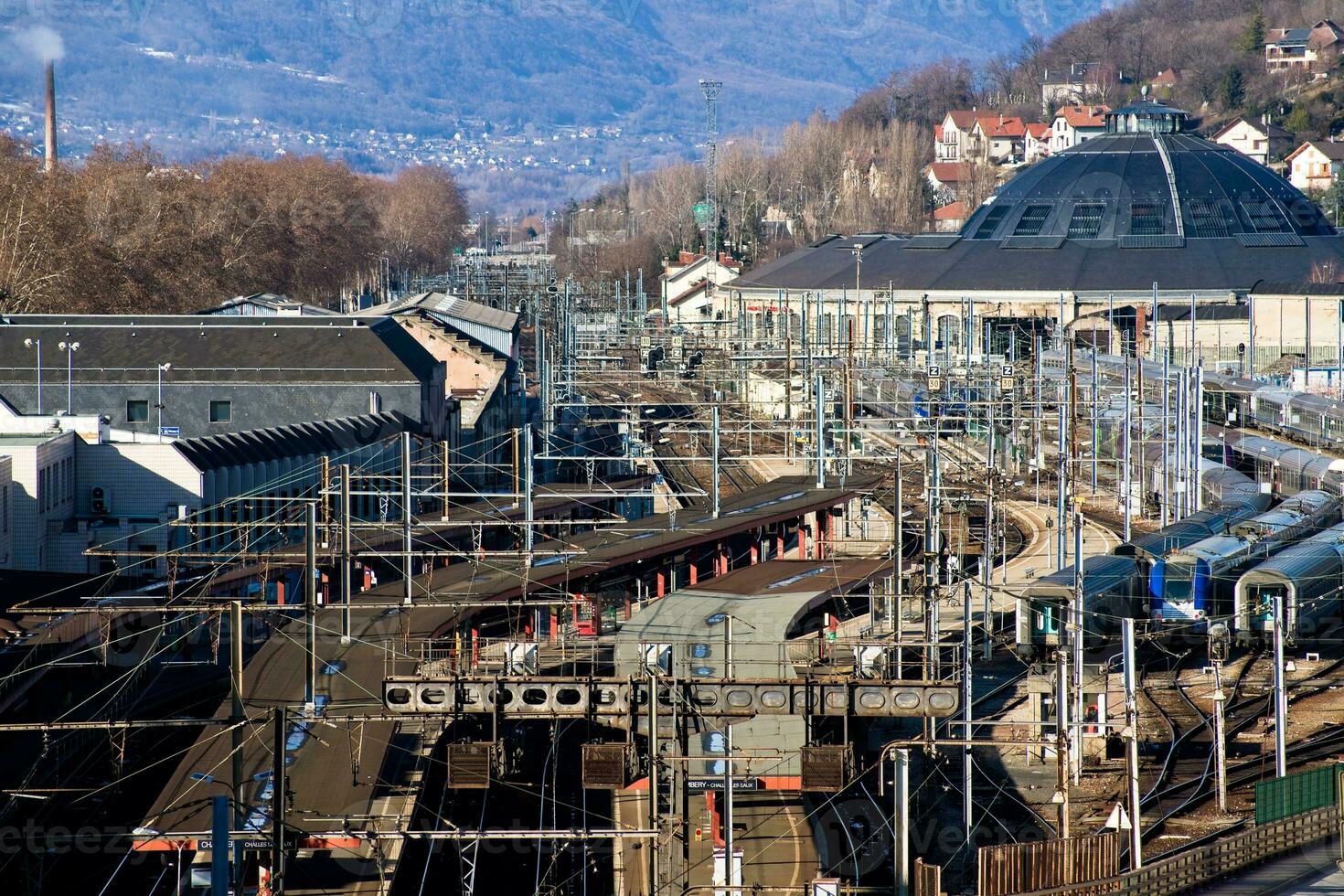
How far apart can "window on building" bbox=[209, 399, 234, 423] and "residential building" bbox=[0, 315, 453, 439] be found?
0.02m

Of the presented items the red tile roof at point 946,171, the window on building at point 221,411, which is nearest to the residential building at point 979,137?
the red tile roof at point 946,171

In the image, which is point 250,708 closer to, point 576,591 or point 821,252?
point 576,591

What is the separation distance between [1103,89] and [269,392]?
338ft

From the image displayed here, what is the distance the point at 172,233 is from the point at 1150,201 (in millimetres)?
35985

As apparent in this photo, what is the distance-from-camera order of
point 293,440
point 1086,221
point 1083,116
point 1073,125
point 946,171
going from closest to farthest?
point 293,440 → point 1086,221 → point 1073,125 → point 1083,116 → point 946,171

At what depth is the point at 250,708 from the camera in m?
16.9

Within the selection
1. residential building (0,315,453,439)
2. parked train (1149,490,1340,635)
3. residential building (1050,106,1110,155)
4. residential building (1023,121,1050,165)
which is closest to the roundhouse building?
residential building (0,315,453,439)

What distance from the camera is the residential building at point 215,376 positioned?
35812mm

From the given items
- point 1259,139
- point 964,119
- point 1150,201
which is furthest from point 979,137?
point 1150,201

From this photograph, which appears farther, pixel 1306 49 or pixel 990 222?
pixel 1306 49

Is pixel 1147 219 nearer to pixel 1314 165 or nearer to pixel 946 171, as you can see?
pixel 1314 165

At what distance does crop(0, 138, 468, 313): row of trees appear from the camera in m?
57.8

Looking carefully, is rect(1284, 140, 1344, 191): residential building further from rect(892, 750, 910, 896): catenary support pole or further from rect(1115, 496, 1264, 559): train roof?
rect(892, 750, 910, 896): catenary support pole

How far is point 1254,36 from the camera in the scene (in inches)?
4513
